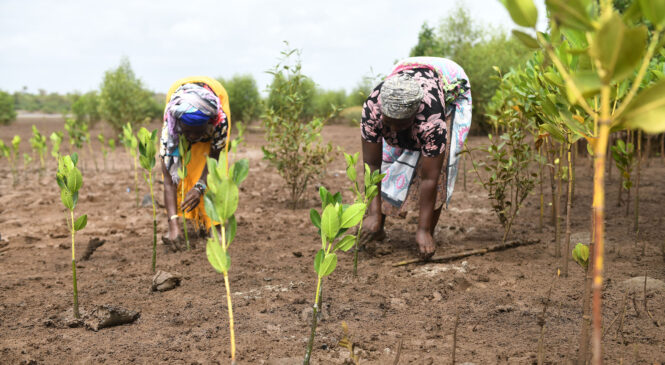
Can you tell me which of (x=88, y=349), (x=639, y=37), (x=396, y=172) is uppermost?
(x=639, y=37)

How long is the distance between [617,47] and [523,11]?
0.74 feet

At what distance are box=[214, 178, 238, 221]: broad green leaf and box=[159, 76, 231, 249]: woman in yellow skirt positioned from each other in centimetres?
174

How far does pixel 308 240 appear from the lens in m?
3.73

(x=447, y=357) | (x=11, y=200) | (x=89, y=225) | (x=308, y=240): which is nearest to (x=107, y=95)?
(x=11, y=200)

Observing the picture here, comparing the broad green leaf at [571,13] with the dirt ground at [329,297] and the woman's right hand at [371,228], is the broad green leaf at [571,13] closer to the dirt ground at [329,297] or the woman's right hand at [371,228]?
the dirt ground at [329,297]

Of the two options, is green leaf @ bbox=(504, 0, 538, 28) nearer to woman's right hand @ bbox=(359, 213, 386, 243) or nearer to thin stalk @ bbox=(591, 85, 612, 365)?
thin stalk @ bbox=(591, 85, 612, 365)

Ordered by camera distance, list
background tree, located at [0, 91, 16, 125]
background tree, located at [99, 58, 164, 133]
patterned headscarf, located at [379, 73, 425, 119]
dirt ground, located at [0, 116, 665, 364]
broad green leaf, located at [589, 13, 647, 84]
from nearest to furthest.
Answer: broad green leaf, located at [589, 13, 647, 84], dirt ground, located at [0, 116, 665, 364], patterned headscarf, located at [379, 73, 425, 119], background tree, located at [99, 58, 164, 133], background tree, located at [0, 91, 16, 125]

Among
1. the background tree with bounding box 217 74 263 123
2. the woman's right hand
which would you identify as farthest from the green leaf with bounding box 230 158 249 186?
the background tree with bounding box 217 74 263 123

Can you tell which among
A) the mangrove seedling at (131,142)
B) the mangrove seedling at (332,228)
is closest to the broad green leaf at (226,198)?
the mangrove seedling at (332,228)

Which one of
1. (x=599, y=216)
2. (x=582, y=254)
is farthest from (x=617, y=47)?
(x=582, y=254)

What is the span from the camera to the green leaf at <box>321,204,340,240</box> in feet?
5.24

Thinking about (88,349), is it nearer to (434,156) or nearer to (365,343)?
(365,343)

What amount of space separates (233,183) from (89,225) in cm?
363

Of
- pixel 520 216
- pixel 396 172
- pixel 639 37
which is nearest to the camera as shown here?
pixel 639 37
